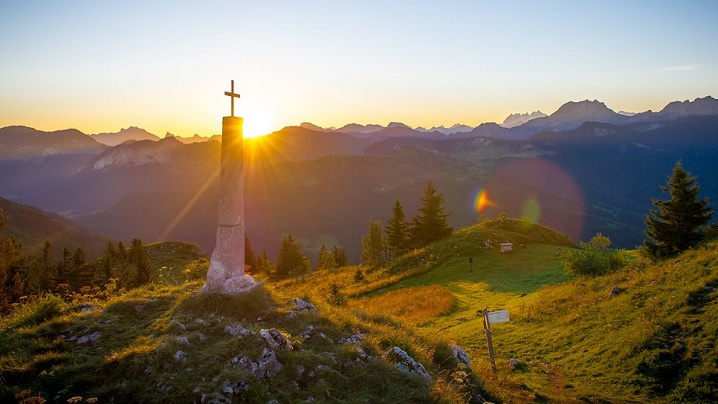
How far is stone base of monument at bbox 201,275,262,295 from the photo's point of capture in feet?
42.3

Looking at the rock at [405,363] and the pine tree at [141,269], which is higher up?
the rock at [405,363]

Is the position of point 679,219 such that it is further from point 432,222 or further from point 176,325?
point 432,222

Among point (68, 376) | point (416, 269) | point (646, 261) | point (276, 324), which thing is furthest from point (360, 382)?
point (416, 269)

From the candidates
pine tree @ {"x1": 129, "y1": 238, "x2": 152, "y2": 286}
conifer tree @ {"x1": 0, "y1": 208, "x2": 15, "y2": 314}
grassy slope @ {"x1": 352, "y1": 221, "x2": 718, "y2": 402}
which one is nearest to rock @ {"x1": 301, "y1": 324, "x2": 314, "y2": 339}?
grassy slope @ {"x1": 352, "y1": 221, "x2": 718, "y2": 402}

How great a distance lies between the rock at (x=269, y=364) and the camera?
8.91 m

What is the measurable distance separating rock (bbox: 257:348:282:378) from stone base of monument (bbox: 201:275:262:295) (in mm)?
4031

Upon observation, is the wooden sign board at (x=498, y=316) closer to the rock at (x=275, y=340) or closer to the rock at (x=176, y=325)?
the rock at (x=275, y=340)

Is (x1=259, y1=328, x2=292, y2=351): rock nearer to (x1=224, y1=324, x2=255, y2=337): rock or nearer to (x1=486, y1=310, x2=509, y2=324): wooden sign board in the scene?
(x1=224, y1=324, x2=255, y2=337): rock

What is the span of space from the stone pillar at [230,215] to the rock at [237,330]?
267 centimetres

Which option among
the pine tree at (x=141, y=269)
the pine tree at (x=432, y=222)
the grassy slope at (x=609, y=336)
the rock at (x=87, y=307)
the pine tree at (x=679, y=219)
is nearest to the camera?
the rock at (x=87, y=307)

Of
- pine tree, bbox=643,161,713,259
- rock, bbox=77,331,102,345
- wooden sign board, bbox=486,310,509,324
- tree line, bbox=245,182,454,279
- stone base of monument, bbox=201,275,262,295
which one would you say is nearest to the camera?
rock, bbox=77,331,102,345

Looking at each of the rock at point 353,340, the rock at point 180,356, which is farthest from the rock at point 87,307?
the rock at point 353,340

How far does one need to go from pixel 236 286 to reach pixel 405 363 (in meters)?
6.09

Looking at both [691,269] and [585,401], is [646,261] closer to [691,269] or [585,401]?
[691,269]
